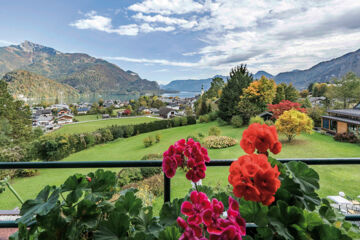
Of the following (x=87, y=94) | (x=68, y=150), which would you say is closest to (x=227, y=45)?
(x=68, y=150)

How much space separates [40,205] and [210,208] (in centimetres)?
52

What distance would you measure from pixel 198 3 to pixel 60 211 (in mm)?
19275

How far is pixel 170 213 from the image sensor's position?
637mm

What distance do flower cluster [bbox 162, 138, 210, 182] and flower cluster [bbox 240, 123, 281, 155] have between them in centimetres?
14

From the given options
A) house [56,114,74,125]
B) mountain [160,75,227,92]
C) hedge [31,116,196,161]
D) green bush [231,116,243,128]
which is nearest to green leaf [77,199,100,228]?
green bush [231,116,243,128]

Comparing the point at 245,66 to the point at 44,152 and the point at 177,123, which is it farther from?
the point at 44,152

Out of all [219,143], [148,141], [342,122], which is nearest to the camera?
[219,143]

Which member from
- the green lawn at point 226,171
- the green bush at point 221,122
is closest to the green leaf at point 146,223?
the green lawn at point 226,171

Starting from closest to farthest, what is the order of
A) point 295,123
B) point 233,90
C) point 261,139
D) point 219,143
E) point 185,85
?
point 261,139 < point 295,123 < point 219,143 < point 233,90 < point 185,85

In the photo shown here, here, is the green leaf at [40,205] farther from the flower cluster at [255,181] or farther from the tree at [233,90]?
the tree at [233,90]

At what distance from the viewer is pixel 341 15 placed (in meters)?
11.4

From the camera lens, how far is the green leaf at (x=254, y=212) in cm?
49

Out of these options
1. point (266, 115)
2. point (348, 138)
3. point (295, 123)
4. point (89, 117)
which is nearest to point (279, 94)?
point (266, 115)

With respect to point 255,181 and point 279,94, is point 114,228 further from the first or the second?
point 279,94
